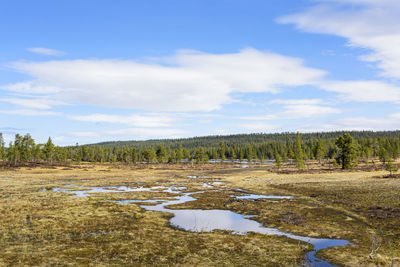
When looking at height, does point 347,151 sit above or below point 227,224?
above

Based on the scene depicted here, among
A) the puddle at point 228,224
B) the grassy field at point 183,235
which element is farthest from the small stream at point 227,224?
the grassy field at point 183,235

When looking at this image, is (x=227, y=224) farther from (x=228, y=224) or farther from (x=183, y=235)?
(x=183, y=235)

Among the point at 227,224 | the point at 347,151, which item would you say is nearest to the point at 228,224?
the point at 227,224

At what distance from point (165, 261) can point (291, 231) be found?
11443mm

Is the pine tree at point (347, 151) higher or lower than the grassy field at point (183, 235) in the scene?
higher

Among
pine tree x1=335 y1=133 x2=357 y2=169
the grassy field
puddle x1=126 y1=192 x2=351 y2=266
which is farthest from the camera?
pine tree x1=335 y1=133 x2=357 y2=169

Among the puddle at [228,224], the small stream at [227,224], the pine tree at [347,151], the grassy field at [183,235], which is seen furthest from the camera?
the pine tree at [347,151]

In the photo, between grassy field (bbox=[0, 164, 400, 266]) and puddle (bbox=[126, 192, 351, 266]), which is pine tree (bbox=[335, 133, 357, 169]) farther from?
puddle (bbox=[126, 192, 351, 266])

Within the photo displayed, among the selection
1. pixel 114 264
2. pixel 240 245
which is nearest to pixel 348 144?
pixel 240 245

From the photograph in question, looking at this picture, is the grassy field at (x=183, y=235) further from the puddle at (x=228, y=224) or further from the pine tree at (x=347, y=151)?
the pine tree at (x=347, y=151)

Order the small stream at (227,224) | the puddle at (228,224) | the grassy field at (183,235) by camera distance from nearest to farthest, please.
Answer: the grassy field at (183,235) → the small stream at (227,224) → the puddle at (228,224)

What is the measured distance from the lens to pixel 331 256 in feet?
55.1

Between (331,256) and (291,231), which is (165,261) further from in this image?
Result: (291,231)

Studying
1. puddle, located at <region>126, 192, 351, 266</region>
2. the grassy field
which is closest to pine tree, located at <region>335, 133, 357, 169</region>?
the grassy field
